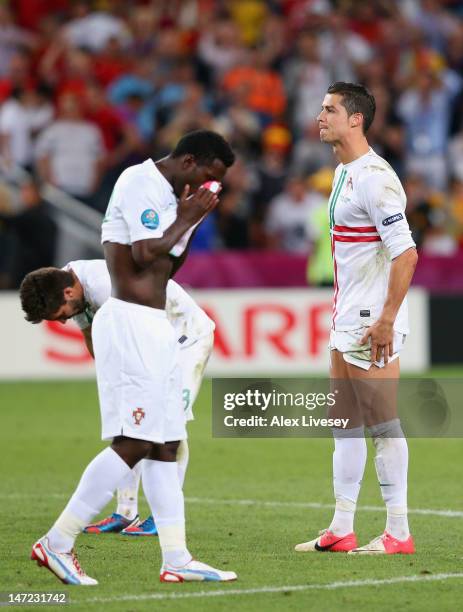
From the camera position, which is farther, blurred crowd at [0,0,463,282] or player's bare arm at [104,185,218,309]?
blurred crowd at [0,0,463,282]

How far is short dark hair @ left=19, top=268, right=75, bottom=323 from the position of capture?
677cm

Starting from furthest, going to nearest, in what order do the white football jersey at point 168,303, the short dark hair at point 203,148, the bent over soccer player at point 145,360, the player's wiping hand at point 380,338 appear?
the white football jersey at point 168,303, the player's wiping hand at point 380,338, the short dark hair at point 203,148, the bent over soccer player at point 145,360

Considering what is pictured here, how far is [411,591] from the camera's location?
241 inches

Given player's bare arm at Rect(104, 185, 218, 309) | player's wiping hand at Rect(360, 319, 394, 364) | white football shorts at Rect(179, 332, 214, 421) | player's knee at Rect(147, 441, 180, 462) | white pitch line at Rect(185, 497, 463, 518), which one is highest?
player's bare arm at Rect(104, 185, 218, 309)

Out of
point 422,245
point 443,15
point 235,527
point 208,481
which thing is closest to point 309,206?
point 422,245

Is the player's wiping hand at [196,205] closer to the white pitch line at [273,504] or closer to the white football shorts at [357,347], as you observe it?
the white football shorts at [357,347]

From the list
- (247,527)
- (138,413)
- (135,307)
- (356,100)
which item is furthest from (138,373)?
(247,527)

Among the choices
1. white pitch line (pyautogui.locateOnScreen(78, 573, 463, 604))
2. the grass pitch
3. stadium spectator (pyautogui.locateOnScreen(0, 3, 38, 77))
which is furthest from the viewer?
stadium spectator (pyautogui.locateOnScreen(0, 3, 38, 77))

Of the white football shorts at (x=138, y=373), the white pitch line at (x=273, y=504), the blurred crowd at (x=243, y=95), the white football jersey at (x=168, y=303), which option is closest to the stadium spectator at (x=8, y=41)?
the blurred crowd at (x=243, y=95)

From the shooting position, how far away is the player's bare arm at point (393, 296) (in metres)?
6.84

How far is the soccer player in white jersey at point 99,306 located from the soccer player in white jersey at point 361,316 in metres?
0.89

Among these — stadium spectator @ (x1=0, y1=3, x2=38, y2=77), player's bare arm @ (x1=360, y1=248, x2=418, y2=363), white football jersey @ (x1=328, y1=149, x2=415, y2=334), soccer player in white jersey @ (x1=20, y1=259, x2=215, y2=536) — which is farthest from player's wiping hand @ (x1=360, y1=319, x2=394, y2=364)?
stadium spectator @ (x1=0, y1=3, x2=38, y2=77)

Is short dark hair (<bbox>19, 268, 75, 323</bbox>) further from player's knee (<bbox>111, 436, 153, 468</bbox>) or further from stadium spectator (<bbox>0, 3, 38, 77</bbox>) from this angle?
stadium spectator (<bbox>0, 3, 38, 77</bbox>)

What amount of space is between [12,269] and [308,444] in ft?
19.5
